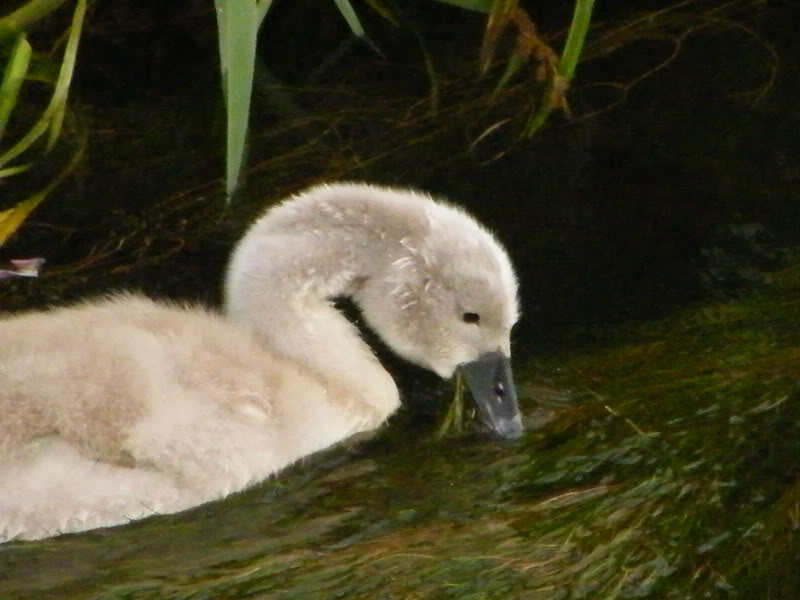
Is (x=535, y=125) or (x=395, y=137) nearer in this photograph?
(x=535, y=125)

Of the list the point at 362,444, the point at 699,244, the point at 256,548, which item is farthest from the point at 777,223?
the point at 256,548

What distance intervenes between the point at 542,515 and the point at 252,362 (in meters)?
0.69

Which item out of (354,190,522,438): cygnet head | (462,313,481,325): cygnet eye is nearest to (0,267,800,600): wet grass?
(354,190,522,438): cygnet head

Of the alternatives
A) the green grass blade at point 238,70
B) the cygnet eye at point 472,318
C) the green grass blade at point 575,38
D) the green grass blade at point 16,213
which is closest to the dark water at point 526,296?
the green grass blade at point 16,213

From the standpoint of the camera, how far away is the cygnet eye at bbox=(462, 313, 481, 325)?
350cm

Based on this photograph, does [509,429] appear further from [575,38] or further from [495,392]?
[575,38]

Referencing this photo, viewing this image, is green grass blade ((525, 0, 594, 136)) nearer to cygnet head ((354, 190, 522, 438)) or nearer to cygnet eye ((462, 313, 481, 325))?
cygnet head ((354, 190, 522, 438))

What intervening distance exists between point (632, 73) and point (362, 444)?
2.05m

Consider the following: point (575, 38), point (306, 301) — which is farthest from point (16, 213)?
point (575, 38)

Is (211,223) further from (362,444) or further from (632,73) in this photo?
(632,73)

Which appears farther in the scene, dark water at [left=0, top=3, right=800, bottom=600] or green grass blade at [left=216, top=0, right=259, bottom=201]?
green grass blade at [left=216, top=0, right=259, bottom=201]

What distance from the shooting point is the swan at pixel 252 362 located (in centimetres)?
310

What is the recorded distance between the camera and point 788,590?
2920 mm

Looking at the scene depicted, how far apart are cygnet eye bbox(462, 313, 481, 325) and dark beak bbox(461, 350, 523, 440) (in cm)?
8
